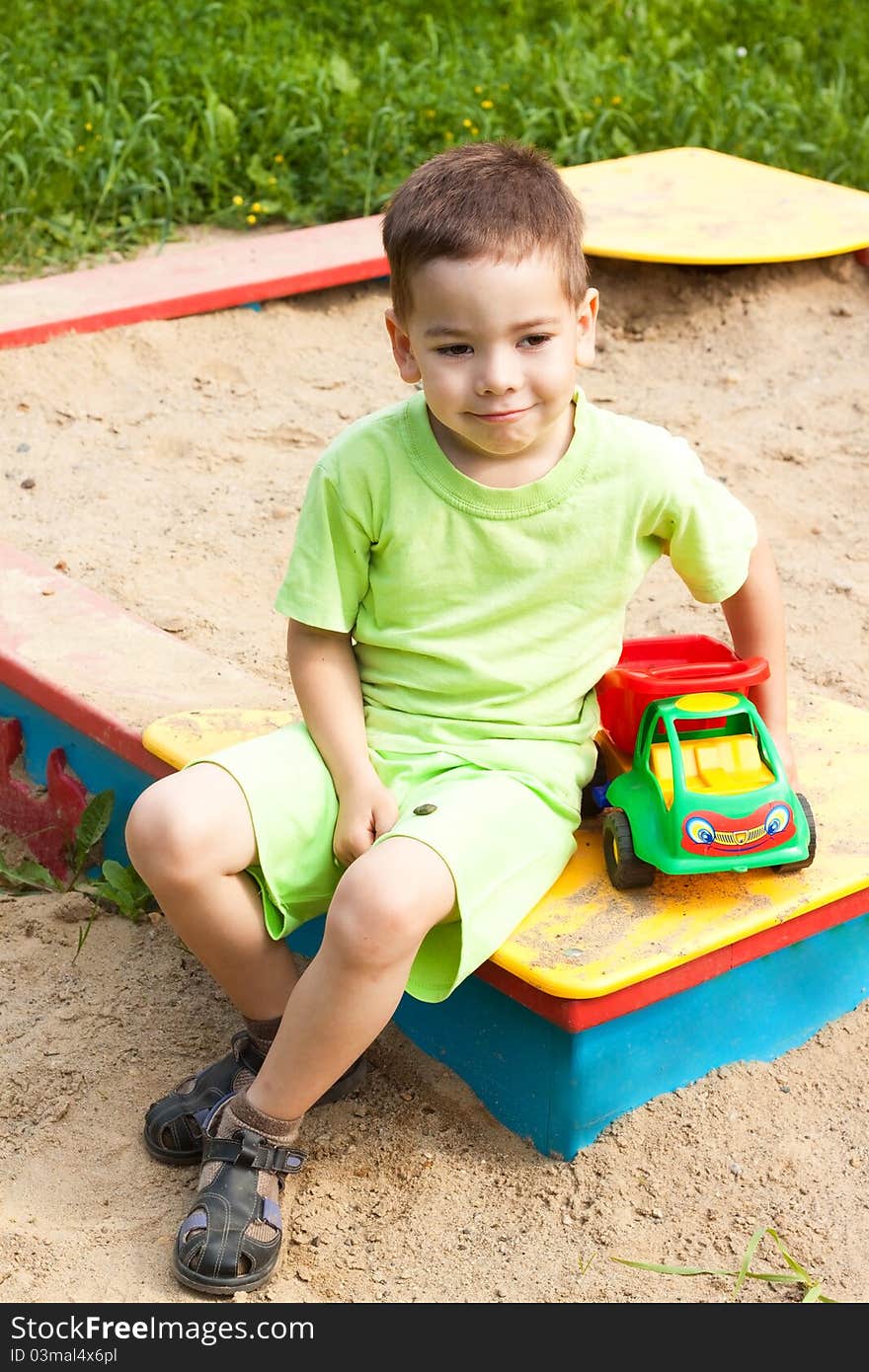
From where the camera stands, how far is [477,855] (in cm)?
192

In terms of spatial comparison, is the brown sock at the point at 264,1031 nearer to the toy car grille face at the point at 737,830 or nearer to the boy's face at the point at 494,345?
the toy car grille face at the point at 737,830

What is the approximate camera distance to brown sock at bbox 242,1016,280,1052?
2.09 metres

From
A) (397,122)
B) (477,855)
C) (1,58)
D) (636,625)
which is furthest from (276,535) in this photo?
(1,58)

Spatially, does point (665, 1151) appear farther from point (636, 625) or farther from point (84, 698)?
point (636, 625)

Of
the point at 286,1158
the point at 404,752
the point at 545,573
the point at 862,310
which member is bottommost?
the point at 862,310

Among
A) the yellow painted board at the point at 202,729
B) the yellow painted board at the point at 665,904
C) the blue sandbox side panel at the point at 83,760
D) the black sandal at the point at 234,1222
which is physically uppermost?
the yellow painted board at the point at 665,904

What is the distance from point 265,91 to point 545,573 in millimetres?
3884

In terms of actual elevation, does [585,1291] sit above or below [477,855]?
below

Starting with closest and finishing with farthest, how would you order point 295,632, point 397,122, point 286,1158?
point 286,1158, point 295,632, point 397,122

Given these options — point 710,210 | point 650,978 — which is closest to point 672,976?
point 650,978

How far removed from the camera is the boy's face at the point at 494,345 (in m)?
1.91

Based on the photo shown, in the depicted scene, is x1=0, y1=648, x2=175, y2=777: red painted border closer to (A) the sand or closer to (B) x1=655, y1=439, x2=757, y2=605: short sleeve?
(A) the sand

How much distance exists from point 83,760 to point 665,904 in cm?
106

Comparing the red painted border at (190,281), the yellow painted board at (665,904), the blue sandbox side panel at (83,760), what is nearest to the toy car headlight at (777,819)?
the yellow painted board at (665,904)
